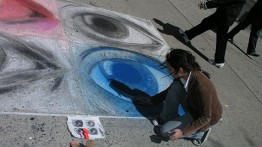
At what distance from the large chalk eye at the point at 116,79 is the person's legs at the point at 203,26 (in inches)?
56.8

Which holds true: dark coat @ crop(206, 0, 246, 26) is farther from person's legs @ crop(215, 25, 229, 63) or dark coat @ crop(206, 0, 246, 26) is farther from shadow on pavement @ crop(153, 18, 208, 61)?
shadow on pavement @ crop(153, 18, 208, 61)

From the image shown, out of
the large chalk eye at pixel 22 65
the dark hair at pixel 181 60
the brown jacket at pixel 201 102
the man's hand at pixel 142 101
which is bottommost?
the man's hand at pixel 142 101

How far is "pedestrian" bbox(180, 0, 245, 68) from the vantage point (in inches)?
219

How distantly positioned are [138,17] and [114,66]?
1.94 meters

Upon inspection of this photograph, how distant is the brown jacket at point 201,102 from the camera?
3285 millimetres

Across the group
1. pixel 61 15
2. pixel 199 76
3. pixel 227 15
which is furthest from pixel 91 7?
pixel 199 76

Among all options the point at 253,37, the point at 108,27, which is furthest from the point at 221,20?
the point at 108,27

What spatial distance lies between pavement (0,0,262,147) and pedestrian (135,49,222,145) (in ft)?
0.91

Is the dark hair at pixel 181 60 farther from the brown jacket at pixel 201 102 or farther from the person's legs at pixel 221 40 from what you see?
the person's legs at pixel 221 40

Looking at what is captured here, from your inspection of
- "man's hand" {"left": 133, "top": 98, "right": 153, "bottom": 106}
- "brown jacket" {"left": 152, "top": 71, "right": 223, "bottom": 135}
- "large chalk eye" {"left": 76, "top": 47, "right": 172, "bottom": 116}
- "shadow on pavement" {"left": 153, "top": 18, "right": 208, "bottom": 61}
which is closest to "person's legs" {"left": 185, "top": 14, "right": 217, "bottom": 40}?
"shadow on pavement" {"left": 153, "top": 18, "right": 208, "bottom": 61}

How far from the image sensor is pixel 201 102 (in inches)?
130

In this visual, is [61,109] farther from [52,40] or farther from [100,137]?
[52,40]

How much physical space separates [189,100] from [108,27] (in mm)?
2295

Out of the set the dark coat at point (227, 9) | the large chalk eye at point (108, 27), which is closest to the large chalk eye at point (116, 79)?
the large chalk eye at point (108, 27)
